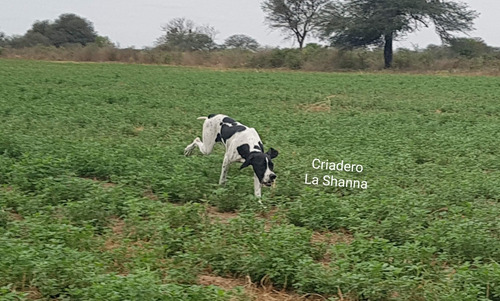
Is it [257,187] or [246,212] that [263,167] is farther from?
[246,212]

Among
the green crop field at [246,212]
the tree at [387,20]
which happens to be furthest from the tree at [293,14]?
the green crop field at [246,212]

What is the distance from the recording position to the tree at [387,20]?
47.2 meters

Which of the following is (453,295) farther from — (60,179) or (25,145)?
(25,145)

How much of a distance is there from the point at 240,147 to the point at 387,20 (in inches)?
1658

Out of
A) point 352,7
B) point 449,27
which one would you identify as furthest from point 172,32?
point 449,27

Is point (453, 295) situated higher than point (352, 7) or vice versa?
point (352, 7)

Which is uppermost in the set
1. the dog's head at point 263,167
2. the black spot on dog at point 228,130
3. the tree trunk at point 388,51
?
the tree trunk at point 388,51

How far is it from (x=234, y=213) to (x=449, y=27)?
44624mm

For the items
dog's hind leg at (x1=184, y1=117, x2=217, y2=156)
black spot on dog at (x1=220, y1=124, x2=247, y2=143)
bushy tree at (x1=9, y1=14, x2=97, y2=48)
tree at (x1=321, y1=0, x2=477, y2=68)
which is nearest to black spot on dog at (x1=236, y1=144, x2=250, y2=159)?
black spot on dog at (x1=220, y1=124, x2=247, y2=143)

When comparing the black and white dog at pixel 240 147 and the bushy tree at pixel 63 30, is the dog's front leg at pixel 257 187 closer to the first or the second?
the black and white dog at pixel 240 147

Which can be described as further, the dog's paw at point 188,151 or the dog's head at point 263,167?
the dog's paw at point 188,151

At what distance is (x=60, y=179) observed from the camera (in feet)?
24.9

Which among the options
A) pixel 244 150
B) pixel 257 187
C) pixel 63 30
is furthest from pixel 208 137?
pixel 63 30

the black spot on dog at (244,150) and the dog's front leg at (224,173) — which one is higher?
the black spot on dog at (244,150)
